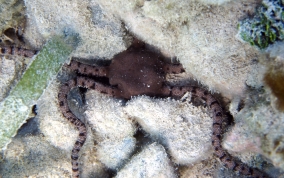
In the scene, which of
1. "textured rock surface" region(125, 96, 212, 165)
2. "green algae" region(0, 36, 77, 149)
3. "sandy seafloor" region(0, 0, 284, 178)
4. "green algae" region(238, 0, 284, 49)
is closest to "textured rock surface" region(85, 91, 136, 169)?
"sandy seafloor" region(0, 0, 284, 178)

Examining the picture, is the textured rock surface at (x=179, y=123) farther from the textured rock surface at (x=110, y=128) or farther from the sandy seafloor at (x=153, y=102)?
the textured rock surface at (x=110, y=128)

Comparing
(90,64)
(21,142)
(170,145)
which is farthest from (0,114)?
(170,145)

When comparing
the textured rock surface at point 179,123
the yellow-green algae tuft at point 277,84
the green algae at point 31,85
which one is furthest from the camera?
the textured rock surface at point 179,123

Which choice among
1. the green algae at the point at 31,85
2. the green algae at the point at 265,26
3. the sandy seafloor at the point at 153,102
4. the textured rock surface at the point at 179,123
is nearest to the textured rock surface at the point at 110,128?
the sandy seafloor at the point at 153,102

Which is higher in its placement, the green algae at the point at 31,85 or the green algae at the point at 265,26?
the green algae at the point at 265,26

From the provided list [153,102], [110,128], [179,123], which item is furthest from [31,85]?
[179,123]

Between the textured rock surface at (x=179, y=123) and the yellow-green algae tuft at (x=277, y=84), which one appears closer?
the yellow-green algae tuft at (x=277, y=84)

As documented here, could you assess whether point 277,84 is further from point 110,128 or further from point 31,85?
point 31,85

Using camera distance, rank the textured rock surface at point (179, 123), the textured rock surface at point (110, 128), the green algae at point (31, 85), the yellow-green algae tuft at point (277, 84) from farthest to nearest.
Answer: the textured rock surface at point (110, 128) < the textured rock surface at point (179, 123) < the green algae at point (31, 85) < the yellow-green algae tuft at point (277, 84)
